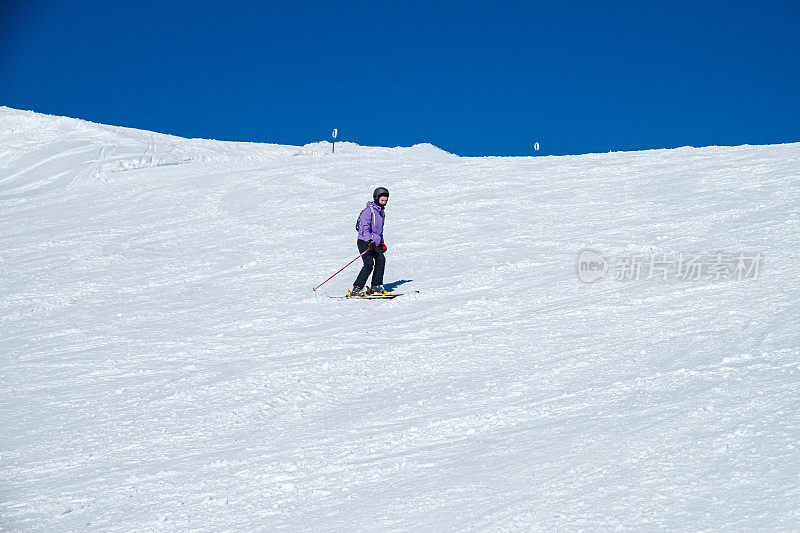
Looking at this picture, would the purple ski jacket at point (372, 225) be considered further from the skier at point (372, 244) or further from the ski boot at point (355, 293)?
the ski boot at point (355, 293)

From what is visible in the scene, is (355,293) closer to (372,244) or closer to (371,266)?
(371,266)

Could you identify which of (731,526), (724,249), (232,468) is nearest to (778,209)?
(724,249)

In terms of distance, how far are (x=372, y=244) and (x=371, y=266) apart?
347mm

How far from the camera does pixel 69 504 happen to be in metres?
4.06

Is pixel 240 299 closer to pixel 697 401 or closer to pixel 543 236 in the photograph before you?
pixel 543 236

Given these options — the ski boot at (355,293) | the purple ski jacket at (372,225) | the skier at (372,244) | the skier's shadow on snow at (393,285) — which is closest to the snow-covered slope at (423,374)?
the skier's shadow on snow at (393,285)

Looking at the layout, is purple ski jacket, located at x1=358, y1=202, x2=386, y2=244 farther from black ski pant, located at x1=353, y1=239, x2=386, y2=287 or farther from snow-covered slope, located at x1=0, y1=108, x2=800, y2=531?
snow-covered slope, located at x1=0, y1=108, x2=800, y2=531

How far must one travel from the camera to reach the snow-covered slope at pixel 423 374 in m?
3.76

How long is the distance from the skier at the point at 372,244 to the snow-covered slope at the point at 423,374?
1.32ft

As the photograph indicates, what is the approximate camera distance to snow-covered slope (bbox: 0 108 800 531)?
148 inches

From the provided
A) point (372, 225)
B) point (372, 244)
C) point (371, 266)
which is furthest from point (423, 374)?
point (372, 225)

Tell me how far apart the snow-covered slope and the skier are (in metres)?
0.40

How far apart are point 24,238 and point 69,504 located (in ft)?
43.6

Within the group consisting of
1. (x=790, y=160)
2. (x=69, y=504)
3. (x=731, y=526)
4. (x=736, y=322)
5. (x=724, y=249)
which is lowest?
(x=69, y=504)
